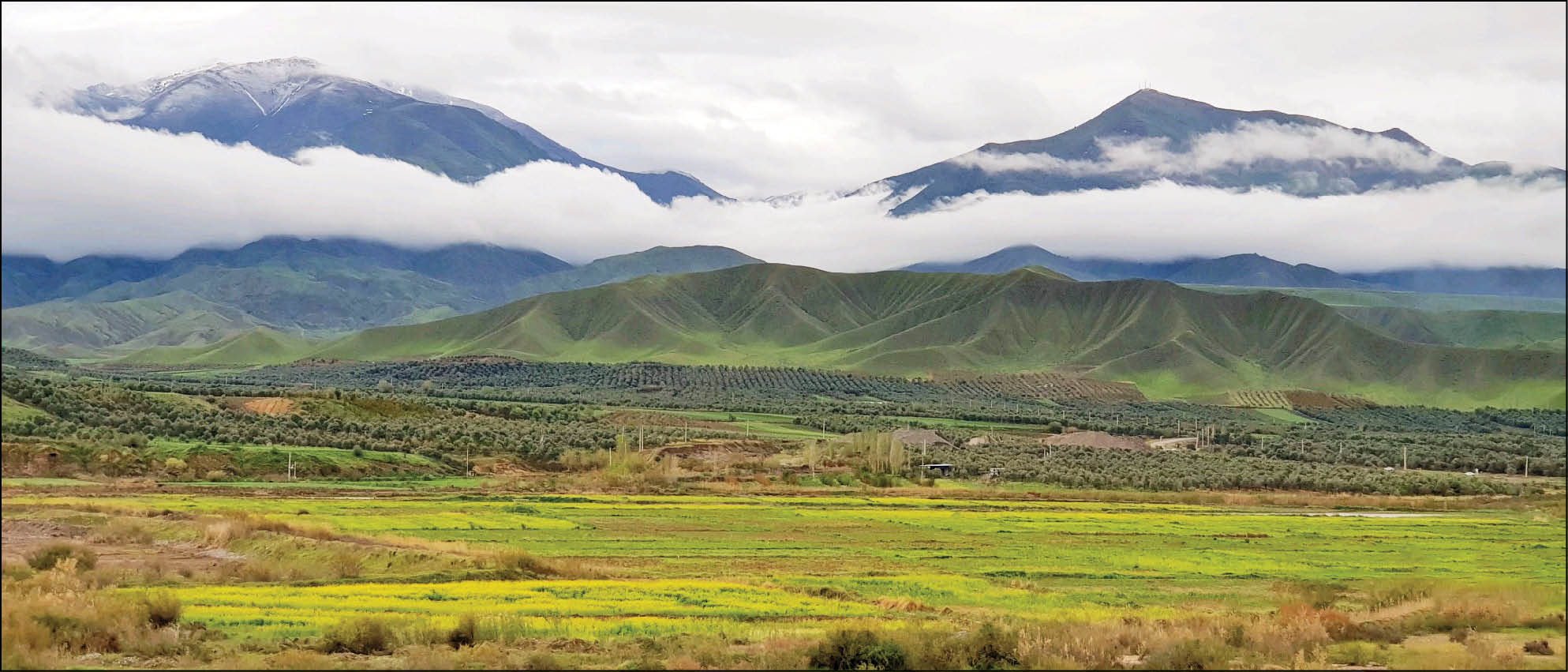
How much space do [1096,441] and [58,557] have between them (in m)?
120

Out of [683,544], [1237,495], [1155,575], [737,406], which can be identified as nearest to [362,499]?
[683,544]

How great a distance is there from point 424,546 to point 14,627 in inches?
898

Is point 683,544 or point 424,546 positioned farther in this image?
point 683,544

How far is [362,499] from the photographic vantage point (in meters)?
68.0

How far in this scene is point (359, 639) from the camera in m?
25.4

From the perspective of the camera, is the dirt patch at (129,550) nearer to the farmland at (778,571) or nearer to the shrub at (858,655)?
the farmland at (778,571)

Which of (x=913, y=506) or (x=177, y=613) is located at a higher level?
(x=177, y=613)

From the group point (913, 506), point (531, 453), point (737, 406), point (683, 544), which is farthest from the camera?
point (737, 406)

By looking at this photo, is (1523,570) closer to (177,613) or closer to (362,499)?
(177,613)

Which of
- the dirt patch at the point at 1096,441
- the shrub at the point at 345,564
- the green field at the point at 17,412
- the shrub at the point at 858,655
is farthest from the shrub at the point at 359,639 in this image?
the dirt patch at the point at 1096,441

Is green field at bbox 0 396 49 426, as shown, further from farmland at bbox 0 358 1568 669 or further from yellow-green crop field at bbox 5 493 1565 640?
yellow-green crop field at bbox 5 493 1565 640

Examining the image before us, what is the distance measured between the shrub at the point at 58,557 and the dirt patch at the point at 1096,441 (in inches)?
4315

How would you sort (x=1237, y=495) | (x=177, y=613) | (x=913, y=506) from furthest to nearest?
(x=1237, y=495) → (x=913, y=506) → (x=177, y=613)

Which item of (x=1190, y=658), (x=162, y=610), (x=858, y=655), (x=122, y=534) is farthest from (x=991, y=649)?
(x=122, y=534)
